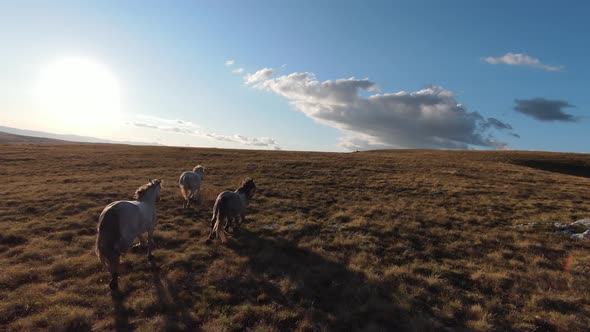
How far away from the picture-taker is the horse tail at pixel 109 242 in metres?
8.34

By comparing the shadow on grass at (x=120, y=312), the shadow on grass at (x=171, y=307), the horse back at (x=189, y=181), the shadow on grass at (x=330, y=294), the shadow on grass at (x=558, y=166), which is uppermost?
the shadow on grass at (x=558, y=166)

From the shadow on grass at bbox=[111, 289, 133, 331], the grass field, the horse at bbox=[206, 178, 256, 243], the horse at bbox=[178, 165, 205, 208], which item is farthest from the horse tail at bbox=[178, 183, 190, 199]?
the shadow on grass at bbox=[111, 289, 133, 331]

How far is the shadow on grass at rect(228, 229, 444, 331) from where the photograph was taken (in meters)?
7.57

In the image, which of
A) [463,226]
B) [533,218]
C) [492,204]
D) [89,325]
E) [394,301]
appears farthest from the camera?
[492,204]

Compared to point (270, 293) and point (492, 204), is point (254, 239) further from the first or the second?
point (492, 204)

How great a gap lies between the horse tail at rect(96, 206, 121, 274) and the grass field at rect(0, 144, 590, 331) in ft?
3.11

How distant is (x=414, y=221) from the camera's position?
16.7 meters

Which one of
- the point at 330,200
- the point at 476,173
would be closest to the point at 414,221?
the point at 330,200

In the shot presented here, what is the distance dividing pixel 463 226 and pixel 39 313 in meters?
17.6

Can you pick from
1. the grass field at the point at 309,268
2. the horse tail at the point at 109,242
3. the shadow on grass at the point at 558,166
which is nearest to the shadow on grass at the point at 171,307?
the grass field at the point at 309,268

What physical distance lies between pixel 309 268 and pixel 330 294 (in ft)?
5.50

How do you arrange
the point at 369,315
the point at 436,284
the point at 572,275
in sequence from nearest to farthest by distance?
the point at 369,315 → the point at 436,284 → the point at 572,275

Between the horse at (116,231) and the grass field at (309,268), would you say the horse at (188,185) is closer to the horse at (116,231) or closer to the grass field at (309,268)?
the grass field at (309,268)

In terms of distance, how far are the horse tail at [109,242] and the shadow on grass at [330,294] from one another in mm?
4217
